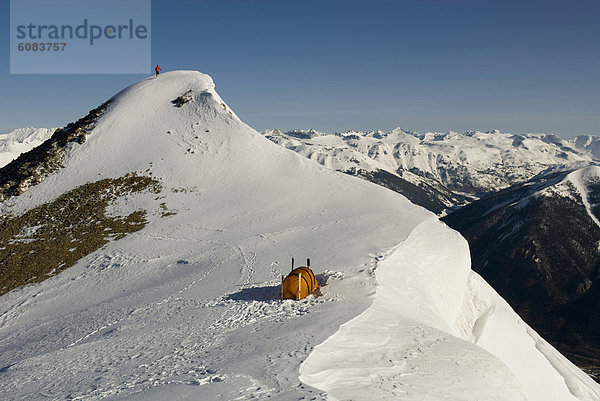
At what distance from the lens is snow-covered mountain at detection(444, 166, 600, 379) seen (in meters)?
136

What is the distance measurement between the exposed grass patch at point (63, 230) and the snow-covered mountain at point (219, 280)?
206 mm

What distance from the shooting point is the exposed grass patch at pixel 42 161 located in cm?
4847

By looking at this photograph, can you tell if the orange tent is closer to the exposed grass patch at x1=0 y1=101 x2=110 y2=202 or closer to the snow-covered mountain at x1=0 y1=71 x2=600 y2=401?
the snow-covered mountain at x1=0 y1=71 x2=600 y2=401

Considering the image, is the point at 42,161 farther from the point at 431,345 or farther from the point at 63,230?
the point at 431,345

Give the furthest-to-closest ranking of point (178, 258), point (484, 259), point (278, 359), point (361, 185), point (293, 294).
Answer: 1. point (484, 259)
2. point (361, 185)
3. point (178, 258)
4. point (293, 294)
5. point (278, 359)

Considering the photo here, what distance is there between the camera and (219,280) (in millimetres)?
29406

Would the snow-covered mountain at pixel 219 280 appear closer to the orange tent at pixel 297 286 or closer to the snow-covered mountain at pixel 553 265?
the orange tent at pixel 297 286

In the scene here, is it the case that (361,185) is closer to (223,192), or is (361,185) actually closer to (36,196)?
(223,192)

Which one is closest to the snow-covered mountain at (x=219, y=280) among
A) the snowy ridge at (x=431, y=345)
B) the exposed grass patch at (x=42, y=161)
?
the snowy ridge at (x=431, y=345)

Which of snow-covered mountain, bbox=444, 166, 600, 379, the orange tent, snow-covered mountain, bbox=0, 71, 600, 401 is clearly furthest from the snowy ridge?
snow-covered mountain, bbox=444, 166, 600, 379

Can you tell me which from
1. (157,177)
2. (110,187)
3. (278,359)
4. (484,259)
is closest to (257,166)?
(157,177)

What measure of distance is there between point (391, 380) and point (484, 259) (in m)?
186

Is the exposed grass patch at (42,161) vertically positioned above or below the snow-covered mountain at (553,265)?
above

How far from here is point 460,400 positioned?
14.5 metres
